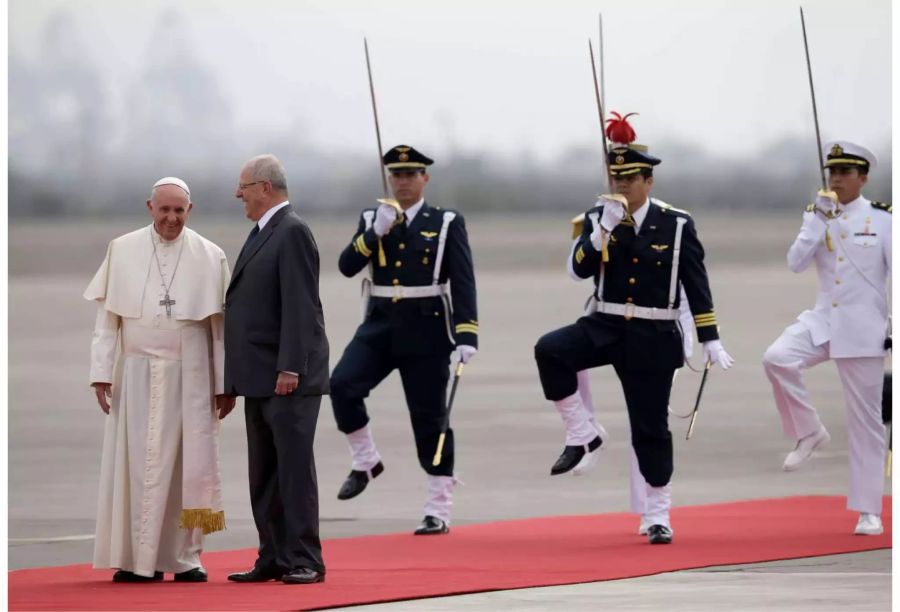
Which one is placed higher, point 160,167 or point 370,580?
point 160,167

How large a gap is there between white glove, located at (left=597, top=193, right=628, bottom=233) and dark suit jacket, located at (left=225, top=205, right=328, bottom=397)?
1411mm

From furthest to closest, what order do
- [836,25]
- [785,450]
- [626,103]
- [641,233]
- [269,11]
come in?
[269,11]
[626,103]
[836,25]
[785,450]
[641,233]

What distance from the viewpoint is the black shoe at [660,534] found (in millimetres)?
8234

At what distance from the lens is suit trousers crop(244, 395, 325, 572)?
7000mm

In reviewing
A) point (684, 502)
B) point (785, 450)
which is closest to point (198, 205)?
point (785, 450)

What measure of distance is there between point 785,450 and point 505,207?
61.0ft

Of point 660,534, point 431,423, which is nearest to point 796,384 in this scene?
point 660,534

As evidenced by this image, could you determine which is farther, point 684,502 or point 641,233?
point 684,502

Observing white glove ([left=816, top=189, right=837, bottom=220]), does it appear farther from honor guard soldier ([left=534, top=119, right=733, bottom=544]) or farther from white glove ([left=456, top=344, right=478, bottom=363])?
white glove ([left=456, top=344, right=478, bottom=363])

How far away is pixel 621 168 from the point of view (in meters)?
8.34

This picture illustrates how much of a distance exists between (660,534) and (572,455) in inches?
17.1

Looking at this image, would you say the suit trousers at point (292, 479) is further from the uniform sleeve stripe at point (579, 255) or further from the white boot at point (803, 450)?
the white boot at point (803, 450)

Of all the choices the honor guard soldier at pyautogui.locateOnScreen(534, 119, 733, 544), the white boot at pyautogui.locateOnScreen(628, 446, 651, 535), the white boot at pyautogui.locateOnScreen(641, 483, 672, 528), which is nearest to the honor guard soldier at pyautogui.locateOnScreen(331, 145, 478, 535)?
the honor guard soldier at pyautogui.locateOnScreen(534, 119, 733, 544)

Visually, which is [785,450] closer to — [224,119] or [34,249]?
[224,119]
